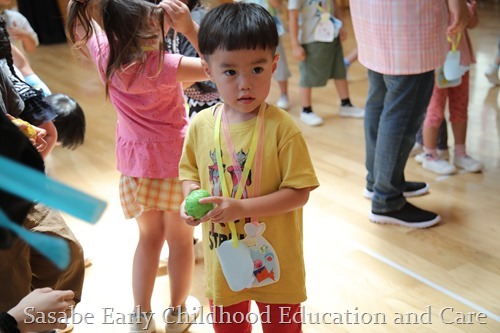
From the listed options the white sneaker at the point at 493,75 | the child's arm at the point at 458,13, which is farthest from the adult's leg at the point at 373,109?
the white sneaker at the point at 493,75

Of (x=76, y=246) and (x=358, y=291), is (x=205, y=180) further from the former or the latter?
(x=358, y=291)

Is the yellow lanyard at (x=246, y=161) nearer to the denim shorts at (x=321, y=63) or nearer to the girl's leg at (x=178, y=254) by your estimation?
the girl's leg at (x=178, y=254)

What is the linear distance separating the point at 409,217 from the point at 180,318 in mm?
1050

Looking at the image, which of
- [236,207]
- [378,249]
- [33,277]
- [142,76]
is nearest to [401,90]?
[378,249]

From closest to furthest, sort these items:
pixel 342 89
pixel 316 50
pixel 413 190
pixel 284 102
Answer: pixel 413 190 → pixel 316 50 → pixel 342 89 → pixel 284 102

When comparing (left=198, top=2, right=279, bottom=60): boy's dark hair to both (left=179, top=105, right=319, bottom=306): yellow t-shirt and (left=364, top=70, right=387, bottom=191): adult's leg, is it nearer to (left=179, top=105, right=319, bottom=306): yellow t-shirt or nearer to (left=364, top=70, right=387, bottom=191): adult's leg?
(left=179, top=105, right=319, bottom=306): yellow t-shirt

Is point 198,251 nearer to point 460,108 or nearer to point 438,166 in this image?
point 438,166

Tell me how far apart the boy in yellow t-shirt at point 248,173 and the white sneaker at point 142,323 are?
567 mm

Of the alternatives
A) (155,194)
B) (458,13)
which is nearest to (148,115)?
(155,194)

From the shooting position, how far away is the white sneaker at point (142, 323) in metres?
2.01

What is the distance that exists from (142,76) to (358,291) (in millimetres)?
1035

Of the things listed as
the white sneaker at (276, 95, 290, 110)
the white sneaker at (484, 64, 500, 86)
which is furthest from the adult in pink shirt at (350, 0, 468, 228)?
the white sneaker at (484, 64, 500, 86)

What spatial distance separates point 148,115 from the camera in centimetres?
183

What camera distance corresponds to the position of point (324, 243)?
2.51m
